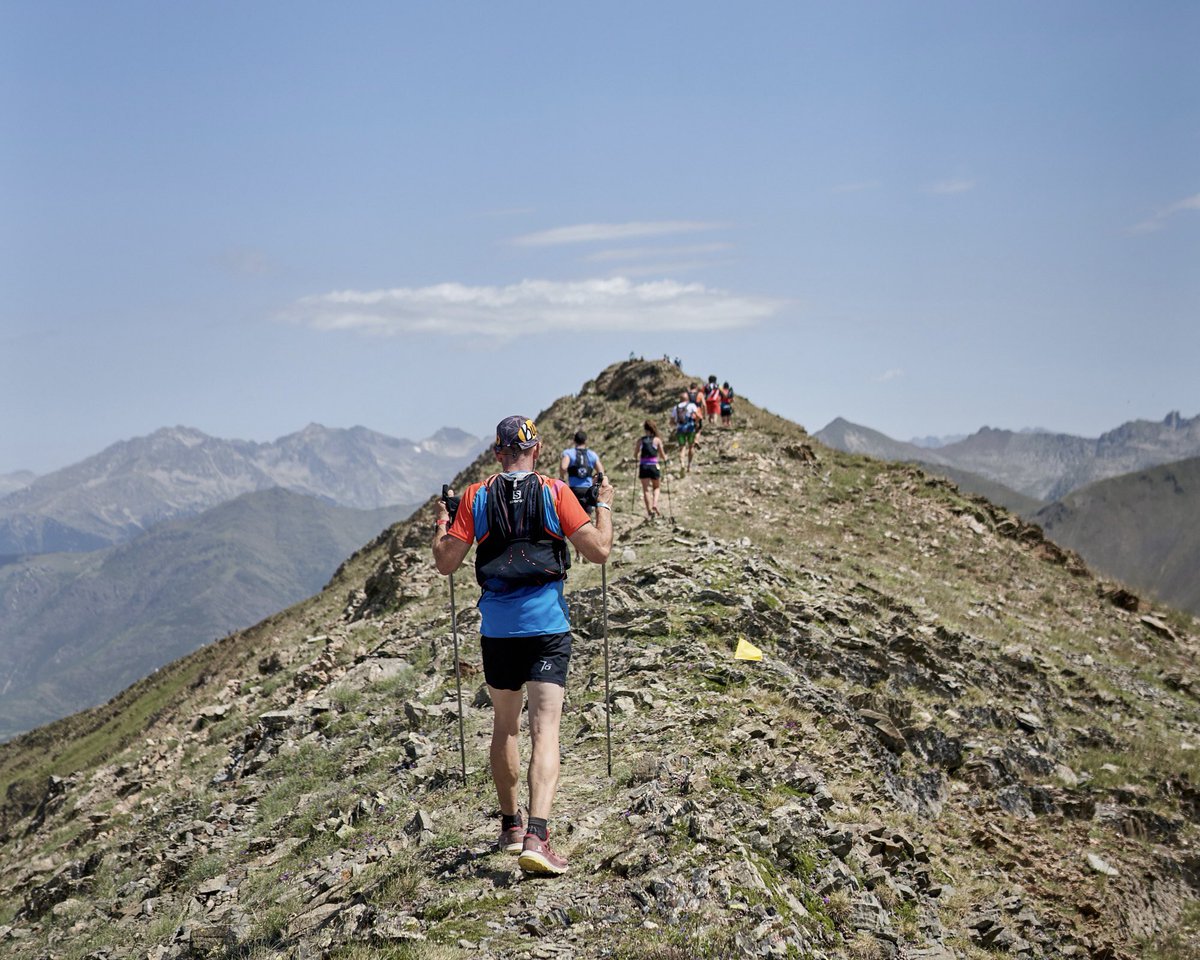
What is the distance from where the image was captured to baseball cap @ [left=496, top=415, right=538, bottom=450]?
26.1 ft

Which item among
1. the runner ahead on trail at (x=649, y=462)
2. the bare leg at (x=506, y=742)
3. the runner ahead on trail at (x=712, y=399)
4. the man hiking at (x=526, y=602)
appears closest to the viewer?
the man hiking at (x=526, y=602)

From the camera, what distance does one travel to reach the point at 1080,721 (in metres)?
18.8

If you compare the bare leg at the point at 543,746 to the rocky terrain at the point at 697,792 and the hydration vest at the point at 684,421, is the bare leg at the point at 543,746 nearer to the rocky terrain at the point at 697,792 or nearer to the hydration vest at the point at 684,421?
the rocky terrain at the point at 697,792

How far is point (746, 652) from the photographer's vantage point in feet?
47.1

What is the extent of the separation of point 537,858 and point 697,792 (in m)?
2.45

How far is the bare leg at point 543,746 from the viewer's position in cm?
762

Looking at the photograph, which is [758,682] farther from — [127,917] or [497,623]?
[127,917]

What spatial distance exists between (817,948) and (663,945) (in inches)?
70.6

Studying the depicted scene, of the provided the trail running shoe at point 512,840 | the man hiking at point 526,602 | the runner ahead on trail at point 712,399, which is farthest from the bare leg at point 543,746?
the runner ahead on trail at point 712,399

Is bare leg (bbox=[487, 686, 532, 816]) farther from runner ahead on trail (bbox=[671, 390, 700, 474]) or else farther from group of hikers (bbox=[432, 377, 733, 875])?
runner ahead on trail (bbox=[671, 390, 700, 474])

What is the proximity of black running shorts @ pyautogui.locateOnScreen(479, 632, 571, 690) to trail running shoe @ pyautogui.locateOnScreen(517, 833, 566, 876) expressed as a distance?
124 cm

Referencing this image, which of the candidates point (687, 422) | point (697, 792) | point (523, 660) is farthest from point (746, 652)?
point (687, 422)

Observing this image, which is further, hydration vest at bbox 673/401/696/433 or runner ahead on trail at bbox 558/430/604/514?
hydration vest at bbox 673/401/696/433

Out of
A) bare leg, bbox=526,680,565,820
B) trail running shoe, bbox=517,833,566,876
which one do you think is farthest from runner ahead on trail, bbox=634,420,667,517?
trail running shoe, bbox=517,833,566,876
